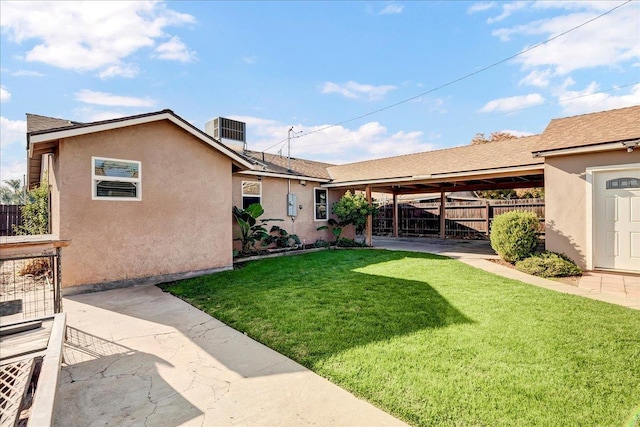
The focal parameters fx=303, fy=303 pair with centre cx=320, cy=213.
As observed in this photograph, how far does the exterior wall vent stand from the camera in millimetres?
14070

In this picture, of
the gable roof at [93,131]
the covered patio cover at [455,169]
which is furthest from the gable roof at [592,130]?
the gable roof at [93,131]

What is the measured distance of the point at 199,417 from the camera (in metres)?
2.81

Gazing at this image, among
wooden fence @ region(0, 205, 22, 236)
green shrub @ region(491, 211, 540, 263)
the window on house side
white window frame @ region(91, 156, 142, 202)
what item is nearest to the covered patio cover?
green shrub @ region(491, 211, 540, 263)

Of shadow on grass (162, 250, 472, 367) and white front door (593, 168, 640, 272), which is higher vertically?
white front door (593, 168, 640, 272)

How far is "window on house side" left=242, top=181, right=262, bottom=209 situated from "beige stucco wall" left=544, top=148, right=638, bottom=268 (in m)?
10.0

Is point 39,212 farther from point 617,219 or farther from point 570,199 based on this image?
point 617,219

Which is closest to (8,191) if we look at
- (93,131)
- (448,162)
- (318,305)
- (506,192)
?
(93,131)

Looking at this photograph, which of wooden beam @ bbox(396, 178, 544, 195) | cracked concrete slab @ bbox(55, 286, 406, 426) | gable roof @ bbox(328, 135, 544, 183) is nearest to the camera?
cracked concrete slab @ bbox(55, 286, 406, 426)

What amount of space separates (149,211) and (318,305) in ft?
17.6

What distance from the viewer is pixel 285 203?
13562 millimetres

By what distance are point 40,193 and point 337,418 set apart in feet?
37.7

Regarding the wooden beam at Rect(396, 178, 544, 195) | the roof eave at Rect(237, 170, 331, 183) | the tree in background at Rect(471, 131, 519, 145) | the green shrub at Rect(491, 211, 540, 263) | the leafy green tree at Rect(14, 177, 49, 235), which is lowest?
the green shrub at Rect(491, 211, 540, 263)

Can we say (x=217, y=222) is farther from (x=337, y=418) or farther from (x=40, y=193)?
(x=337, y=418)

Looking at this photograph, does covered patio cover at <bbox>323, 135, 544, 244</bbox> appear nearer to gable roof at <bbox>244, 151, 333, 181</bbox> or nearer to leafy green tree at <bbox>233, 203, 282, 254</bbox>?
gable roof at <bbox>244, 151, 333, 181</bbox>
